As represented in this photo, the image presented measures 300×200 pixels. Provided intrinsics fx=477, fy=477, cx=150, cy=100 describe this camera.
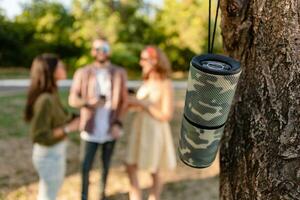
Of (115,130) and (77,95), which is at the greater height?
(77,95)

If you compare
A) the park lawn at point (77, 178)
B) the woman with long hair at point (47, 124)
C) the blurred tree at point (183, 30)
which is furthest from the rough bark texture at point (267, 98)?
the blurred tree at point (183, 30)

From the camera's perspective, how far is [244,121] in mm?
2088

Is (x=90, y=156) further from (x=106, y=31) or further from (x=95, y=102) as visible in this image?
(x=106, y=31)

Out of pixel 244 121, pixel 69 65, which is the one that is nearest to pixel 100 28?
pixel 69 65

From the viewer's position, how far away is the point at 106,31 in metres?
20.7

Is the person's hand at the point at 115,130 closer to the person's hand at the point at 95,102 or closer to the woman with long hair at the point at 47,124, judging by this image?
the person's hand at the point at 95,102

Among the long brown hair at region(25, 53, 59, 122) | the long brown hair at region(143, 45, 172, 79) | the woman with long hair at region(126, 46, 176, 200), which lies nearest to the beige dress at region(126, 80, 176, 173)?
the woman with long hair at region(126, 46, 176, 200)

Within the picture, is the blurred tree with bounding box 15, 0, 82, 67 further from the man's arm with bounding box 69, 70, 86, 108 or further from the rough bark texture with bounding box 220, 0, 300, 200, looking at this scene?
the rough bark texture with bounding box 220, 0, 300, 200

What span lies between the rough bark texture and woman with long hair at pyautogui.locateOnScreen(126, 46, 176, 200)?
6.99ft

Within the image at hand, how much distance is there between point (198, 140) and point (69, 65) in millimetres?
19259

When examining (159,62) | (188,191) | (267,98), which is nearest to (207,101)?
(267,98)

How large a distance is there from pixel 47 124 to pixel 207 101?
219cm

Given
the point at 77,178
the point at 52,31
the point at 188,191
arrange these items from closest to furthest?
the point at 188,191, the point at 77,178, the point at 52,31

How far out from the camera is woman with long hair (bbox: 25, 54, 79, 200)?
11.7ft
